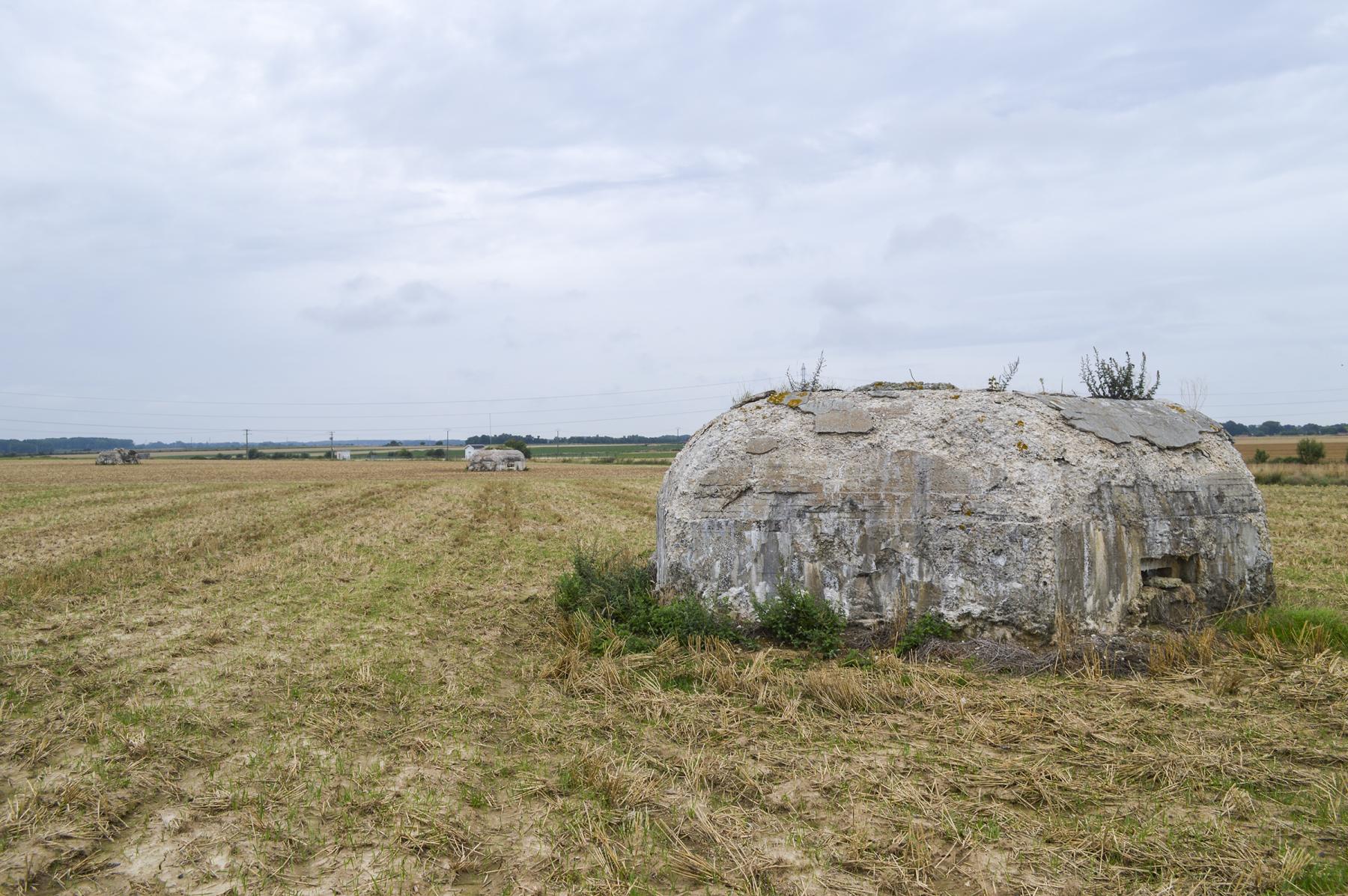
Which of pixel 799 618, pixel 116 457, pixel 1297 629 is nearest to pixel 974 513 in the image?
pixel 799 618

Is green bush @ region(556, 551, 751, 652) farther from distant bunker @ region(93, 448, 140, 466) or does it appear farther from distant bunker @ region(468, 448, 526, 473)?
distant bunker @ region(93, 448, 140, 466)

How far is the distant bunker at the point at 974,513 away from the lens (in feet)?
22.6

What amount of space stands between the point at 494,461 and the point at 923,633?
37.8 meters

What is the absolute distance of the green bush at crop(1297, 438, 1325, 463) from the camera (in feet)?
111


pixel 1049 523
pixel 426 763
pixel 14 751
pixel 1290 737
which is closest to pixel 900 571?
pixel 1049 523

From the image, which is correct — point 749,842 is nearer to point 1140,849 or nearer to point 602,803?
point 602,803

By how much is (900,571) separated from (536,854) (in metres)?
4.22

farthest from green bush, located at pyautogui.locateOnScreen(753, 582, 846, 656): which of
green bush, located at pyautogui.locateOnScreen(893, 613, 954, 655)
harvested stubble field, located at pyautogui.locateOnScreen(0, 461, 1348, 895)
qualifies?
green bush, located at pyautogui.locateOnScreen(893, 613, 954, 655)

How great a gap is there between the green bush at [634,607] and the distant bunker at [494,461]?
34404 millimetres

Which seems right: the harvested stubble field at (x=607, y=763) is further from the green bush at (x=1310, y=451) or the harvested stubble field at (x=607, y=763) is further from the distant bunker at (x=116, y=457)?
the distant bunker at (x=116, y=457)

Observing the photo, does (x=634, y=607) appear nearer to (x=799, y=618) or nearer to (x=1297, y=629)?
(x=799, y=618)

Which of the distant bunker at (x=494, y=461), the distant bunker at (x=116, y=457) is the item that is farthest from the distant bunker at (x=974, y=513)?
the distant bunker at (x=116, y=457)

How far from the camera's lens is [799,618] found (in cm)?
712

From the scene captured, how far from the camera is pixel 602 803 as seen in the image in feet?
14.7
